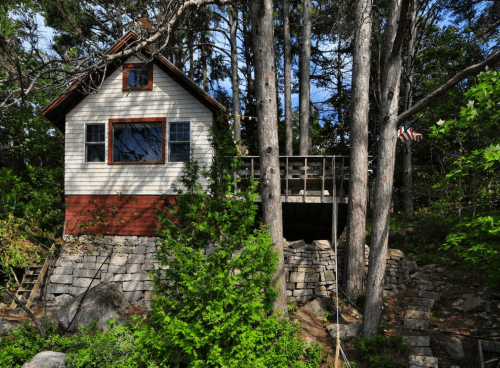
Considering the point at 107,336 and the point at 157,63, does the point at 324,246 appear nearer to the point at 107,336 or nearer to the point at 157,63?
the point at 107,336

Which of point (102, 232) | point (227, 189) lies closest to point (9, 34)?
point (227, 189)

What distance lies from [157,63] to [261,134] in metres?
5.13

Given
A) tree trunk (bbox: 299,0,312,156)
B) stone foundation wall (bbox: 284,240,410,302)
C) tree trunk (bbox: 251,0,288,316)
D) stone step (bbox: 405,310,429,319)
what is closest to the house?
tree trunk (bbox: 251,0,288,316)

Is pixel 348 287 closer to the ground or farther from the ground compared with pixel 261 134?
closer to the ground

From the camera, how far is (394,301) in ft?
28.1

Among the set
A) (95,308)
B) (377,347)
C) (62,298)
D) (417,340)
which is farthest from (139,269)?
(417,340)

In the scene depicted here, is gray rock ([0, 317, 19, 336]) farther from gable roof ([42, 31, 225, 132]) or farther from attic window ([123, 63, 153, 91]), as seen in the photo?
attic window ([123, 63, 153, 91])

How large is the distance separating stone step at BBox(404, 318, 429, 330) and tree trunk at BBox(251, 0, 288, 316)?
10.1 ft

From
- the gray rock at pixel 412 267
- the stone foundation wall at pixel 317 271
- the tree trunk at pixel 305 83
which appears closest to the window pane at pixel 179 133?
the stone foundation wall at pixel 317 271

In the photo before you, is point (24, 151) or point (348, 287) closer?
point (348, 287)

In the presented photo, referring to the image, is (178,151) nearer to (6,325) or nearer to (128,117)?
(128,117)

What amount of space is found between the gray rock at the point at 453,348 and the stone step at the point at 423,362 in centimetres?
48

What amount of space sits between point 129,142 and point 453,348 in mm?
10221

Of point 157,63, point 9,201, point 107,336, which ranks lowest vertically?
point 107,336
